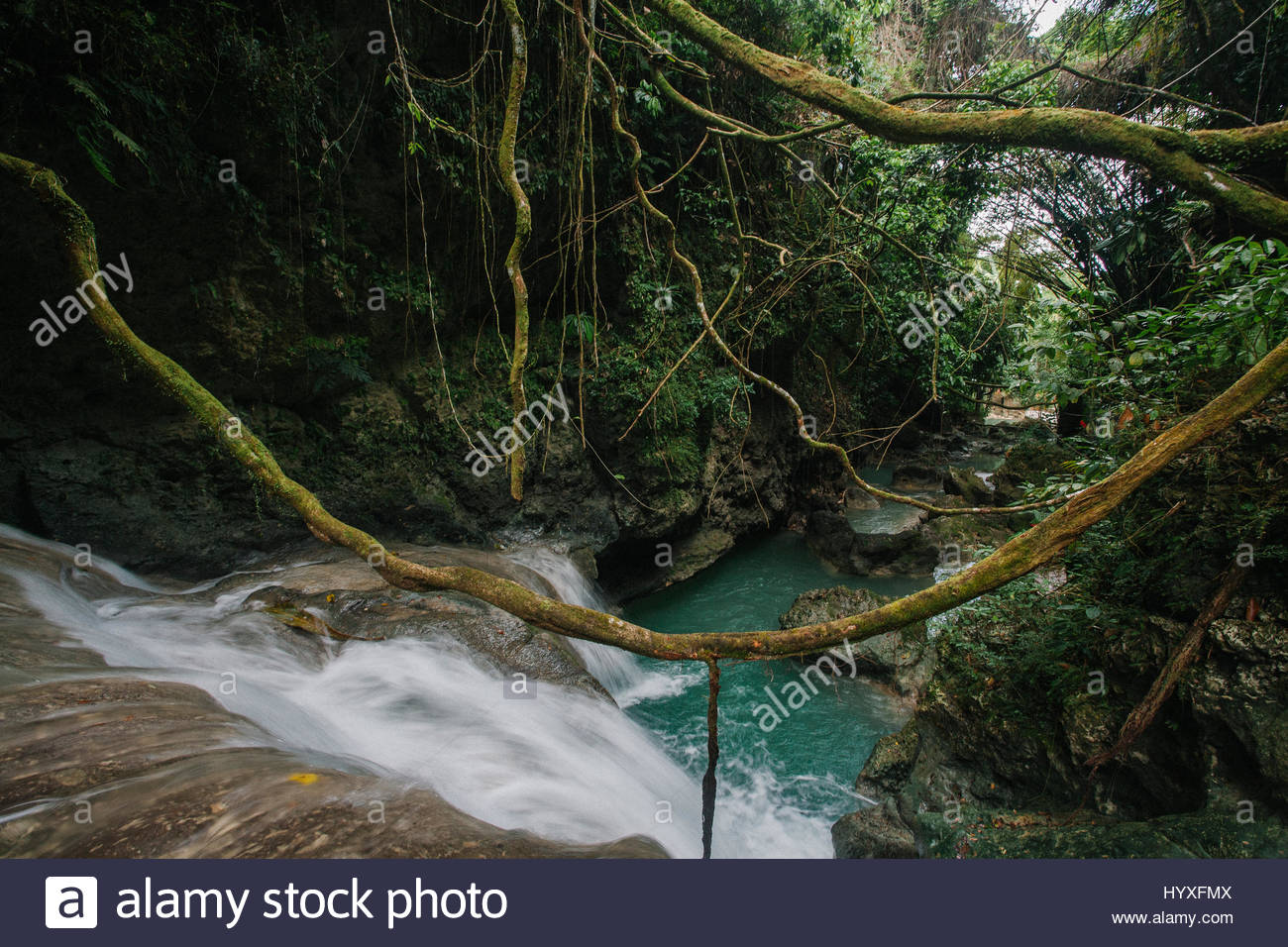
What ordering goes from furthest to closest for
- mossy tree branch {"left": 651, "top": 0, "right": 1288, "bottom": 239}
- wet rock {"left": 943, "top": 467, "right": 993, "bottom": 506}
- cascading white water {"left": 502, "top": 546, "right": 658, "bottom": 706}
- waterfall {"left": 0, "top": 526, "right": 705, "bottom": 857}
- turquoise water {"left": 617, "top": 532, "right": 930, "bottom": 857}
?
wet rock {"left": 943, "top": 467, "right": 993, "bottom": 506} < cascading white water {"left": 502, "top": 546, "right": 658, "bottom": 706} < turquoise water {"left": 617, "top": 532, "right": 930, "bottom": 857} < waterfall {"left": 0, "top": 526, "right": 705, "bottom": 857} < mossy tree branch {"left": 651, "top": 0, "right": 1288, "bottom": 239}

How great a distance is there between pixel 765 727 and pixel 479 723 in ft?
8.91

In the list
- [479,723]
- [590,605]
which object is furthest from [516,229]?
[590,605]

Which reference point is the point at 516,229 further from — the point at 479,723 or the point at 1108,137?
the point at 479,723

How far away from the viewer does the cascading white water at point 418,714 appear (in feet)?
10.5

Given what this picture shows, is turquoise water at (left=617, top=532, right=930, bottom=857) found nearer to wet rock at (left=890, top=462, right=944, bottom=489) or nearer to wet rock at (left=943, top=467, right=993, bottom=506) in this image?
wet rock at (left=943, top=467, right=993, bottom=506)

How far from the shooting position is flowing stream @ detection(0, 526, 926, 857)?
10.7 ft

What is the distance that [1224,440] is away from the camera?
311 centimetres

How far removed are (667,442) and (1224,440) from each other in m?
5.70

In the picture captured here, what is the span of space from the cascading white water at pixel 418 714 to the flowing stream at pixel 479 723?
0.04ft

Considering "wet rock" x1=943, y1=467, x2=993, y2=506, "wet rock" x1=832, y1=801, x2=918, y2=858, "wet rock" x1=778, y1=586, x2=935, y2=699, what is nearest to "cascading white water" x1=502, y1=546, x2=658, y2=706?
"wet rock" x1=778, y1=586, x2=935, y2=699

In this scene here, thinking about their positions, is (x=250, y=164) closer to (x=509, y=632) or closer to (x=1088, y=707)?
(x=509, y=632)

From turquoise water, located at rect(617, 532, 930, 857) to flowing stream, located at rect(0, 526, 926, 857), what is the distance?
0.05 ft

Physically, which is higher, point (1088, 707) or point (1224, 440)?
point (1224, 440)
